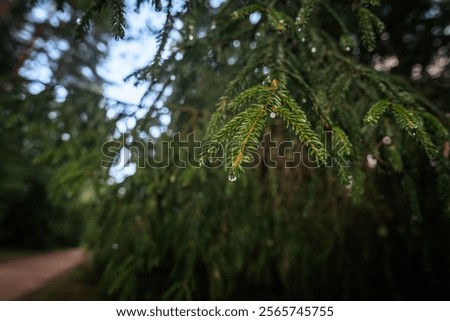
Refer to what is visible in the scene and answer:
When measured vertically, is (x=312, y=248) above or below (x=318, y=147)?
below

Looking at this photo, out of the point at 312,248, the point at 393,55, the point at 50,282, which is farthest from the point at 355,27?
the point at 50,282

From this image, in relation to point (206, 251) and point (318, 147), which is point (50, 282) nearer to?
point (206, 251)

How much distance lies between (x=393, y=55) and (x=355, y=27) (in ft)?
2.53

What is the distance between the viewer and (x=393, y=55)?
13.1 ft

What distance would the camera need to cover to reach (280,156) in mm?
2881

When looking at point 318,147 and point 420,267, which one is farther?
point 420,267

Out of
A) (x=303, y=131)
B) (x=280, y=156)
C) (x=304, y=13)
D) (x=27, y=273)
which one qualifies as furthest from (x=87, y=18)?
(x=27, y=273)

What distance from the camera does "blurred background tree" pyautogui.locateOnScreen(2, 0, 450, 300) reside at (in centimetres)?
139

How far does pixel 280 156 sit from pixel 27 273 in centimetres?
831

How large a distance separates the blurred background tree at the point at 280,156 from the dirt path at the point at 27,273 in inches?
120

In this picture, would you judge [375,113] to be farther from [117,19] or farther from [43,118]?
[43,118]

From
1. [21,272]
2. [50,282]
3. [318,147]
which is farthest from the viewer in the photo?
[21,272]

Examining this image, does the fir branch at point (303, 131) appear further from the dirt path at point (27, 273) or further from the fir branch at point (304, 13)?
the dirt path at point (27, 273)

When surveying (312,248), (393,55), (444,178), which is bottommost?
(312,248)
